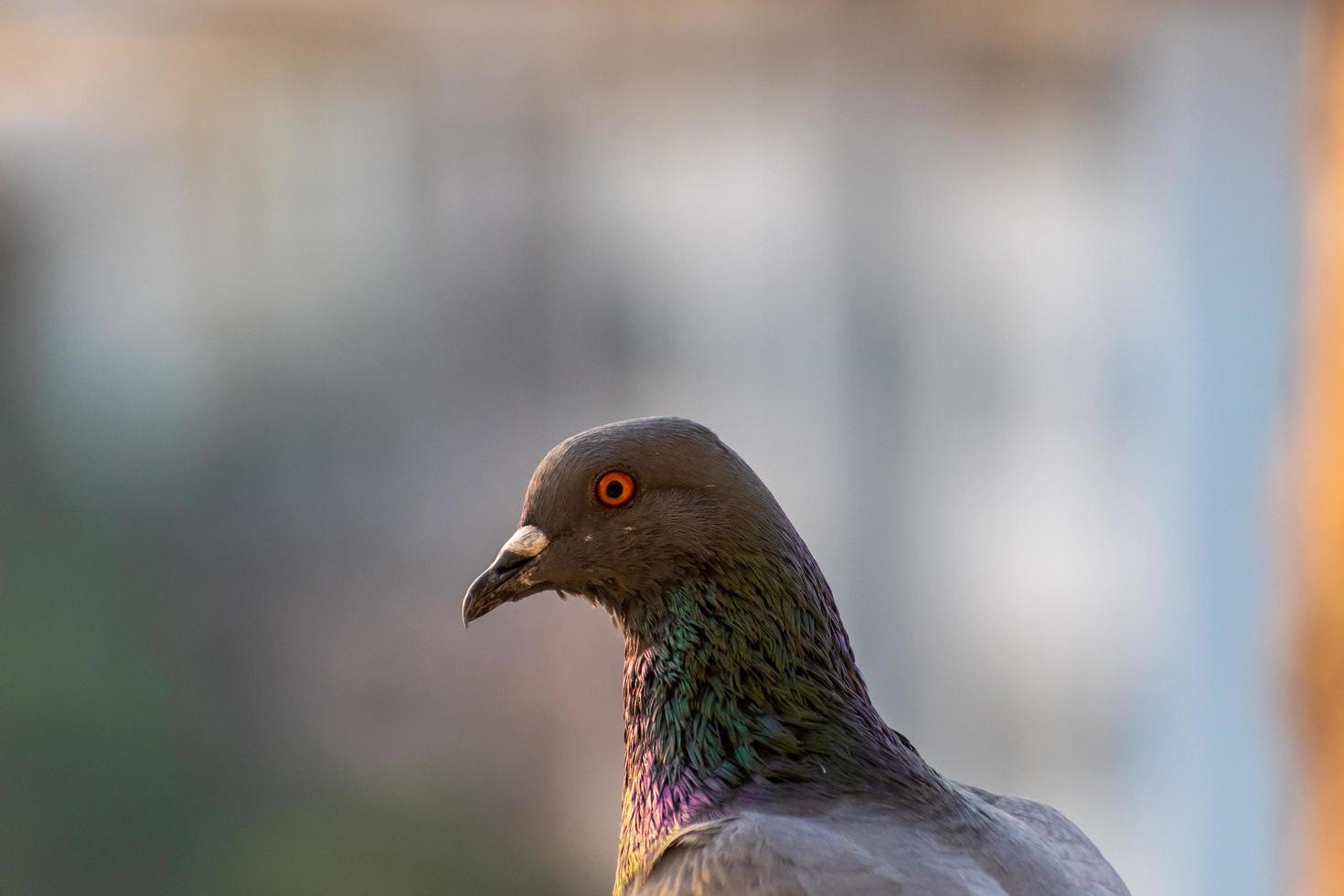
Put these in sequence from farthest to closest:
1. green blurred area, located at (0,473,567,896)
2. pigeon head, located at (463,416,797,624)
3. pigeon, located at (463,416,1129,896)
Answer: green blurred area, located at (0,473,567,896) → pigeon head, located at (463,416,797,624) → pigeon, located at (463,416,1129,896)

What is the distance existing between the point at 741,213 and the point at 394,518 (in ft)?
5.55

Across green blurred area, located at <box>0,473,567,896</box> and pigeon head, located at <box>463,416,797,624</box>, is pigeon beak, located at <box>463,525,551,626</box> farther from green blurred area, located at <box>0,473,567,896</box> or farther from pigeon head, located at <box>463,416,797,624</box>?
green blurred area, located at <box>0,473,567,896</box>

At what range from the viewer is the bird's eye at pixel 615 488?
191 cm

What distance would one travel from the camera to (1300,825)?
4.40 meters

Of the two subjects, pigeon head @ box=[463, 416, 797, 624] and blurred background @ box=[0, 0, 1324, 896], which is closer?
pigeon head @ box=[463, 416, 797, 624]

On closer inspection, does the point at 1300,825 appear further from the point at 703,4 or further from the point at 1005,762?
the point at 703,4

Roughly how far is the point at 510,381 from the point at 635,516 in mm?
3473

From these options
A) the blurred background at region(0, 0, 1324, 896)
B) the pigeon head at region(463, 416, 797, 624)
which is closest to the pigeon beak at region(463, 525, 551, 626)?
the pigeon head at region(463, 416, 797, 624)

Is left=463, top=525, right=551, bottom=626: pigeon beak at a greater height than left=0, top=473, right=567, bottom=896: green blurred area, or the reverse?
left=463, top=525, right=551, bottom=626: pigeon beak

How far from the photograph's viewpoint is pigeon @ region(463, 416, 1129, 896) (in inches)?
69.6

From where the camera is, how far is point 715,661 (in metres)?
1.88

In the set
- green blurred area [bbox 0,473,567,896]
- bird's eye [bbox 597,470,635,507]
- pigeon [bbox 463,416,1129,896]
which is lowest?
green blurred area [bbox 0,473,567,896]

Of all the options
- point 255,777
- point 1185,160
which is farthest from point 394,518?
point 1185,160

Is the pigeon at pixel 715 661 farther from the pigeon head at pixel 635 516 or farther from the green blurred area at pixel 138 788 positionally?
the green blurred area at pixel 138 788
